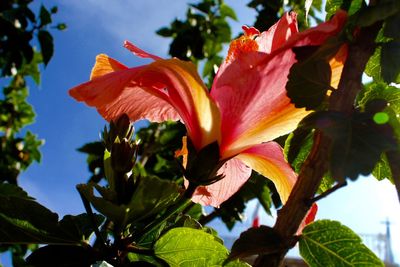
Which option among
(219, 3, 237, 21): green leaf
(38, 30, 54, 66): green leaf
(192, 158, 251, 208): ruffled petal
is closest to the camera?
(192, 158, 251, 208): ruffled petal

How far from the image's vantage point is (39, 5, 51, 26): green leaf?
3.15m

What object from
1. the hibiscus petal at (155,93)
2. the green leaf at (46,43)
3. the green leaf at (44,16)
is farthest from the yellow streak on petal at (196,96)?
the green leaf at (44,16)

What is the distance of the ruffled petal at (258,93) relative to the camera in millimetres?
609

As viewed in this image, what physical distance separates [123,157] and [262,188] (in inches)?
50.4

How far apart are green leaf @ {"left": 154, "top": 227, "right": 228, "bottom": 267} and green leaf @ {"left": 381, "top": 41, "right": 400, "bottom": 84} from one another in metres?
0.32

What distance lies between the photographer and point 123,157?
67cm

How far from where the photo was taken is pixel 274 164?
79cm

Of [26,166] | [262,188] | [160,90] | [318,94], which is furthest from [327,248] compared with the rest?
[26,166]

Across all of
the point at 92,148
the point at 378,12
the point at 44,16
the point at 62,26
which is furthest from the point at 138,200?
the point at 62,26

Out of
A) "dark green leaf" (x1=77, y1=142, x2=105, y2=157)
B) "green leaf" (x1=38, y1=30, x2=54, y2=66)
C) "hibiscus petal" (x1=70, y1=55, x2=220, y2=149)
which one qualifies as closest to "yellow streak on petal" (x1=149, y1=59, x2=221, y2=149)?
"hibiscus petal" (x1=70, y1=55, x2=220, y2=149)

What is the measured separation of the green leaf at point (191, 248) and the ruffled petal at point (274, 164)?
0.50ft

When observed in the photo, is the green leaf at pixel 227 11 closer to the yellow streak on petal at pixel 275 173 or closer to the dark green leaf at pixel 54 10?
the dark green leaf at pixel 54 10

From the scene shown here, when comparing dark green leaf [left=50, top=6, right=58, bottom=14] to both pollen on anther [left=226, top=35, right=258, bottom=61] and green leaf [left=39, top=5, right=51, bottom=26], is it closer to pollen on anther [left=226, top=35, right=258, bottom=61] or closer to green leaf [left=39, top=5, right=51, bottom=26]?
green leaf [left=39, top=5, right=51, bottom=26]

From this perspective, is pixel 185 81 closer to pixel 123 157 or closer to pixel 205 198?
pixel 123 157
